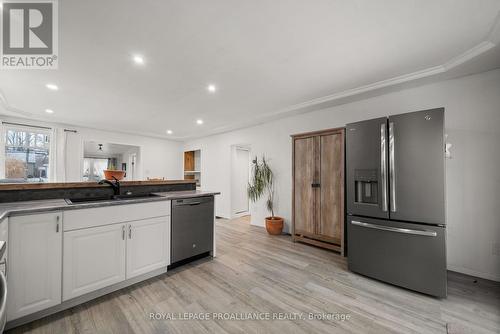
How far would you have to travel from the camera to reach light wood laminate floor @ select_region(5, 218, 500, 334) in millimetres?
1590

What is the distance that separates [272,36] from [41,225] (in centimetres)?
258

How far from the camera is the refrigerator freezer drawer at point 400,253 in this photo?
1928mm

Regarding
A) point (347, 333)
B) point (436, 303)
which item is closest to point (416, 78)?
point (436, 303)

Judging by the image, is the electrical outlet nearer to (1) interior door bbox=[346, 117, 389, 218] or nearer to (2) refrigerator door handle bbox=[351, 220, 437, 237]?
(2) refrigerator door handle bbox=[351, 220, 437, 237]

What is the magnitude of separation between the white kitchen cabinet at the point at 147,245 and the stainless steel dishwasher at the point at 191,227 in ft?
0.34

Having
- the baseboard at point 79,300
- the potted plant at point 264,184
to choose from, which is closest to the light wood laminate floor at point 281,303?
the baseboard at point 79,300

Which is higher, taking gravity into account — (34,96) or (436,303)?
→ (34,96)

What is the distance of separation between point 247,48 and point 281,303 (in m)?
2.58

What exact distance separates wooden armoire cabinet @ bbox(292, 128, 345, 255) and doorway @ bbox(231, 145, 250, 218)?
227cm

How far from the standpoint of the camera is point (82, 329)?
60.8 inches

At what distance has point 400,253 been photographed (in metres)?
2.10

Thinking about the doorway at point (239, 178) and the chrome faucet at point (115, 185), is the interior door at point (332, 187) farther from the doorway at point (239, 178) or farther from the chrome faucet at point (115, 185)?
the chrome faucet at point (115, 185)

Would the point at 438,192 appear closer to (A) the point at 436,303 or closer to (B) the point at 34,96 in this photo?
(A) the point at 436,303

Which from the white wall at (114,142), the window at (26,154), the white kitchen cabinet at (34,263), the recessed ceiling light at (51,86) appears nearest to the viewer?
the white kitchen cabinet at (34,263)
